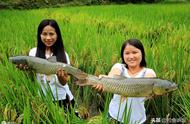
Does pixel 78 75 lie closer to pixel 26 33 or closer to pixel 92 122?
pixel 92 122

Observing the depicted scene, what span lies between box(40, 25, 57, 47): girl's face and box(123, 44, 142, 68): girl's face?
0.52 m

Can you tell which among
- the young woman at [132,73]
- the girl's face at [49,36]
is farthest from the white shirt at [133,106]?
the girl's face at [49,36]

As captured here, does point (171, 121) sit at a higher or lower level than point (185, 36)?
lower

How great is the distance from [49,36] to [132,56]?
59cm

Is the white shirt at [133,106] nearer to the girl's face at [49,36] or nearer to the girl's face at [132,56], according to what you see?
the girl's face at [132,56]

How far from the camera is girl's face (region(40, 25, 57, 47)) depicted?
2.72m

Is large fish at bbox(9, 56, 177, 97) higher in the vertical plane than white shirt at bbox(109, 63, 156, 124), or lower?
higher

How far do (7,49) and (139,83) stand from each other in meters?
2.36

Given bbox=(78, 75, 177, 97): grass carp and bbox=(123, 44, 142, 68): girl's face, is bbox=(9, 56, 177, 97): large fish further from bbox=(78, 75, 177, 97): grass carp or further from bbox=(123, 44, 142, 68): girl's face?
bbox=(123, 44, 142, 68): girl's face

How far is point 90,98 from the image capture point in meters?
3.23

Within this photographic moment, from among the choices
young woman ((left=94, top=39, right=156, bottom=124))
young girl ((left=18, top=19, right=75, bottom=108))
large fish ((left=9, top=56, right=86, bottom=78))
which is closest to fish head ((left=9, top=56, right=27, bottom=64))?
large fish ((left=9, top=56, right=86, bottom=78))

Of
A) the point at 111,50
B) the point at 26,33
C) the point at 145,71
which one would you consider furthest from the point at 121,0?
the point at 145,71

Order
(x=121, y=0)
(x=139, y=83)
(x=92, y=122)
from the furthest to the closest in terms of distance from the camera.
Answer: (x=121, y=0) < (x=139, y=83) < (x=92, y=122)

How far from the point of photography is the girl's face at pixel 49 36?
107 inches
